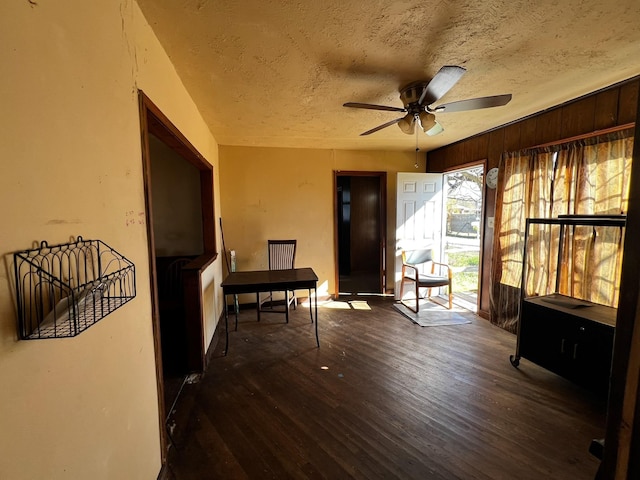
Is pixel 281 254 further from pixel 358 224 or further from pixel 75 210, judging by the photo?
pixel 75 210

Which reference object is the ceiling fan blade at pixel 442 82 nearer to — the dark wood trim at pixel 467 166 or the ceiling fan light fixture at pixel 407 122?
the ceiling fan light fixture at pixel 407 122

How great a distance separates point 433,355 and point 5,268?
291cm

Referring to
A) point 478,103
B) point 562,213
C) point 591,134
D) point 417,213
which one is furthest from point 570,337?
point 417,213

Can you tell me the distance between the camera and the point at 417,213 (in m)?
4.18

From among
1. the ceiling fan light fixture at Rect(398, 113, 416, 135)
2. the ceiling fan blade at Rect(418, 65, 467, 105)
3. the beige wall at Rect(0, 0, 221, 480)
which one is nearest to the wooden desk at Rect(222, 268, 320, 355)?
the beige wall at Rect(0, 0, 221, 480)

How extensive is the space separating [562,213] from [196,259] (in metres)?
3.55

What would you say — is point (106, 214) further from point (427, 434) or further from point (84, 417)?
point (427, 434)

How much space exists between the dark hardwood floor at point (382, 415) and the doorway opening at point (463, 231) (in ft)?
6.62

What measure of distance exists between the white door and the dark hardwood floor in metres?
1.62

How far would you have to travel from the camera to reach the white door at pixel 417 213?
413 centimetres

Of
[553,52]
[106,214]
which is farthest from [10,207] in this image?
[553,52]

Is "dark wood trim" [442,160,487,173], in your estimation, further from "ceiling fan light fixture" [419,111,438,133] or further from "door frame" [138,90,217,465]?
"door frame" [138,90,217,465]

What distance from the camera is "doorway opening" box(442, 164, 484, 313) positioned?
15.1ft

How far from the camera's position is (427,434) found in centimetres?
172
